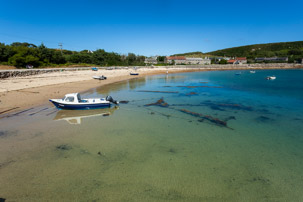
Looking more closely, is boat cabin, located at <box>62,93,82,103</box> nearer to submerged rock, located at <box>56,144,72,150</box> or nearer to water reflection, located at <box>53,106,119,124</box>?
water reflection, located at <box>53,106,119,124</box>

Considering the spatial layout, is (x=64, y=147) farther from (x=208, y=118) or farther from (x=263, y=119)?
(x=263, y=119)

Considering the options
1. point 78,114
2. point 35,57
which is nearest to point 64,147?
point 78,114

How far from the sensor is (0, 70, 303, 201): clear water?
6379 mm

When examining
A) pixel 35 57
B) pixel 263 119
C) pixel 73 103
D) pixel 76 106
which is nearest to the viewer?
pixel 263 119

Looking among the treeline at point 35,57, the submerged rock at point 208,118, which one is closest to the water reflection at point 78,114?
the submerged rock at point 208,118

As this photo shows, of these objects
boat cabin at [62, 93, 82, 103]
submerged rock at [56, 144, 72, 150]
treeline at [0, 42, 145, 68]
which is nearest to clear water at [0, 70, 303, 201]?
submerged rock at [56, 144, 72, 150]

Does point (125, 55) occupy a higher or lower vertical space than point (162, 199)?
higher

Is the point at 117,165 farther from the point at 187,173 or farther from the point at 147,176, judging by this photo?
the point at 187,173

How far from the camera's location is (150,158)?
28.3ft

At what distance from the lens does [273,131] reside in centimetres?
1211

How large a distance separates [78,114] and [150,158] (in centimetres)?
1055

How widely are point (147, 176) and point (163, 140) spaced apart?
12.2ft

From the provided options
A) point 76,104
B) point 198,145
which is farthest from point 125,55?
point 198,145

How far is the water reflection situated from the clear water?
0.19 m
